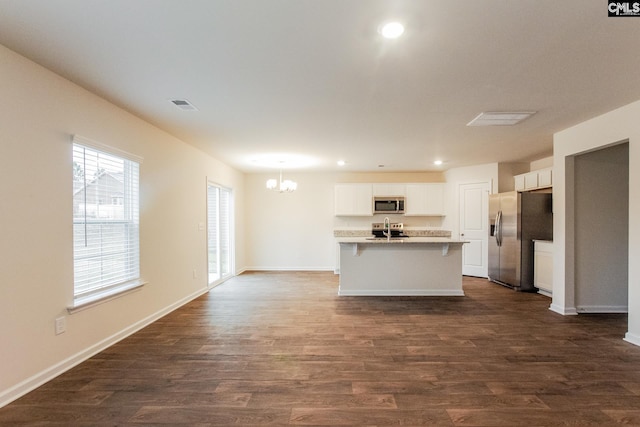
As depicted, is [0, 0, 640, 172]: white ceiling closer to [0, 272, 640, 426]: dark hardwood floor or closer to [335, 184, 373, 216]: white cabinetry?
[0, 272, 640, 426]: dark hardwood floor

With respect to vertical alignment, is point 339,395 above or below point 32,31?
below

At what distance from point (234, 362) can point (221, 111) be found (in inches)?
97.8

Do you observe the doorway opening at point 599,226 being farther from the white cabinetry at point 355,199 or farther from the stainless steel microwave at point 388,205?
the white cabinetry at point 355,199

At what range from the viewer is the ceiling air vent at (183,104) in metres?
2.91

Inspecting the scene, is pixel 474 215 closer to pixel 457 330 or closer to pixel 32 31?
pixel 457 330

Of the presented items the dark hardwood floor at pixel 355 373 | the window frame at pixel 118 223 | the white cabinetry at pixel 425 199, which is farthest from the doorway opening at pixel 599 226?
the window frame at pixel 118 223

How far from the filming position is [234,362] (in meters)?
2.66

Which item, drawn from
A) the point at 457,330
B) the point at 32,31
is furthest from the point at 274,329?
the point at 32,31

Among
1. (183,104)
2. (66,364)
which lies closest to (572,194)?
(183,104)

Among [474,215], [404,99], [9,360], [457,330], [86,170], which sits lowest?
[457,330]

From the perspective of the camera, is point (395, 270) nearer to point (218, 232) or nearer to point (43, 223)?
point (218, 232)

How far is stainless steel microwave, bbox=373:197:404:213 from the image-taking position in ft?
23.4

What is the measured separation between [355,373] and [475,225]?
5160 mm

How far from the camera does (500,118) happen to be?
3.40 m
